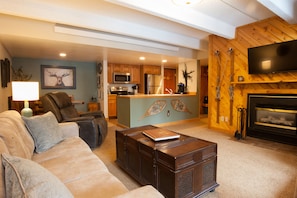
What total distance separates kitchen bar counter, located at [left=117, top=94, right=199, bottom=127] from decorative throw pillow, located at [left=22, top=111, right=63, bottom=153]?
94.9 inches

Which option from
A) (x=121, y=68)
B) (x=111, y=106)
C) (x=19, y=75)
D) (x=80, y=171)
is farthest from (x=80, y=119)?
(x=121, y=68)

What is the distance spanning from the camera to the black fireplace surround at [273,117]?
10.5ft

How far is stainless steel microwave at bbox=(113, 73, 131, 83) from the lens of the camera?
649 cm

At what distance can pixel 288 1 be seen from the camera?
8.82 ft

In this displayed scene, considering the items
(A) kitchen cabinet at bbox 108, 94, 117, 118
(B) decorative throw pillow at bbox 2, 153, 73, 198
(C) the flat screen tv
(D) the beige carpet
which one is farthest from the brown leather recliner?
(C) the flat screen tv

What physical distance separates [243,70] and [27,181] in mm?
4267

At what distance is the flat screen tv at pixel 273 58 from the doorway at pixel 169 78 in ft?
14.7

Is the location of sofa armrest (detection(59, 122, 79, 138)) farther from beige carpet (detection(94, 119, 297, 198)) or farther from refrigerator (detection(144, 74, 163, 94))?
Answer: refrigerator (detection(144, 74, 163, 94))

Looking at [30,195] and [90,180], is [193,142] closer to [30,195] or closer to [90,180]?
[90,180]

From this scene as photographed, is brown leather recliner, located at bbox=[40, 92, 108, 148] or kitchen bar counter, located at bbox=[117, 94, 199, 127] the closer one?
brown leather recliner, located at bbox=[40, 92, 108, 148]

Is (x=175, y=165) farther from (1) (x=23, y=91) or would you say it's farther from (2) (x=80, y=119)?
(1) (x=23, y=91)

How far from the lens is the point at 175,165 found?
1.49 m

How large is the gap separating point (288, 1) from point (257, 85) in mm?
1610

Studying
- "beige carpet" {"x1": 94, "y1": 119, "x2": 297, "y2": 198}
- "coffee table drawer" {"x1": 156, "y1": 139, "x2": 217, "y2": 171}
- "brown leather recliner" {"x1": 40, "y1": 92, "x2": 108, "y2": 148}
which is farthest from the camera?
"brown leather recliner" {"x1": 40, "y1": 92, "x2": 108, "y2": 148}
